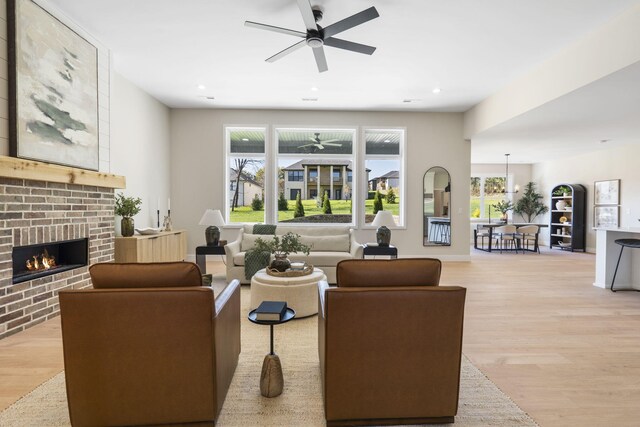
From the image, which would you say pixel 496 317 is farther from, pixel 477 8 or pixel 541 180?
pixel 541 180

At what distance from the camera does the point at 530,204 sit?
10.7m

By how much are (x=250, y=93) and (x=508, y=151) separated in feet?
22.8

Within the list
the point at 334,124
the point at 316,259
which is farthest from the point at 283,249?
the point at 334,124

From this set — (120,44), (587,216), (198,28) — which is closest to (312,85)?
(198,28)

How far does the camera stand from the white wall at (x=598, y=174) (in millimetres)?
7727

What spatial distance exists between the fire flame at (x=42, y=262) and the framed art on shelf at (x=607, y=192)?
11199 mm

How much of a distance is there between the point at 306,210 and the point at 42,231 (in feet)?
15.4

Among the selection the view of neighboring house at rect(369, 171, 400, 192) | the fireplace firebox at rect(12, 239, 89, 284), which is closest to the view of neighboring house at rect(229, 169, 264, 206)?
the view of neighboring house at rect(369, 171, 400, 192)

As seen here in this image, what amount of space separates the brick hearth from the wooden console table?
0.29m

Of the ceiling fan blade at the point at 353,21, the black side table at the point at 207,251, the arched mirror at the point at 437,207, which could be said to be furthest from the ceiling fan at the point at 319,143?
the ceiling fan blade at the point at 353,21

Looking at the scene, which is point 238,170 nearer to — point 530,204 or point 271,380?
point 271,380

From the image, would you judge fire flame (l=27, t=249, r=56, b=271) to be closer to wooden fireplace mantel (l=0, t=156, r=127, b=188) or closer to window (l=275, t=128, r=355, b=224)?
wooden fireplace mantel (l=0, t=156, r=127, b=188)

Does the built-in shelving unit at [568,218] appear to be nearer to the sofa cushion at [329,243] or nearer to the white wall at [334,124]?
the white wall at [334,124]

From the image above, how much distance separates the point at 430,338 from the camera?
66.1 inches
